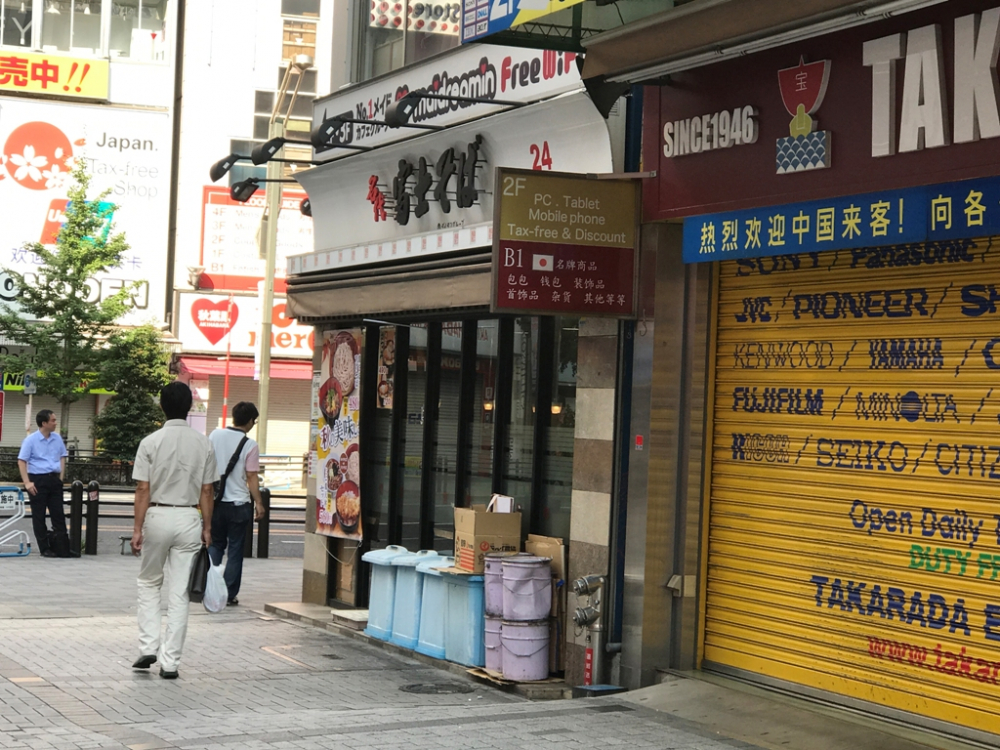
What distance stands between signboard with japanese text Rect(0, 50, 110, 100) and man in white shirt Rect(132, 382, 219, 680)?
3659cm

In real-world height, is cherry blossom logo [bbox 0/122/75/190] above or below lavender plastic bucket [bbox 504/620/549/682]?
above

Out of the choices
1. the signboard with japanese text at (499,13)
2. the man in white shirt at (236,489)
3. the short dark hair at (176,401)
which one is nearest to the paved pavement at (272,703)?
the man in white shirt at (236,489)

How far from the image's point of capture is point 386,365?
503 inches

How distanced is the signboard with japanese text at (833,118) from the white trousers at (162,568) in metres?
3.83

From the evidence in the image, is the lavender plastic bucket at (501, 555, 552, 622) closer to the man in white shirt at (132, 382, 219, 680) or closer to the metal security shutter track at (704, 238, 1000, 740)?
the metal security shutter track at (704, 238, 1000, 740)

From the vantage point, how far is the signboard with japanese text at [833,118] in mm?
6691

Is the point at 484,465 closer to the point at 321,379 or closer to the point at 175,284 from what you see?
the point at 321,379

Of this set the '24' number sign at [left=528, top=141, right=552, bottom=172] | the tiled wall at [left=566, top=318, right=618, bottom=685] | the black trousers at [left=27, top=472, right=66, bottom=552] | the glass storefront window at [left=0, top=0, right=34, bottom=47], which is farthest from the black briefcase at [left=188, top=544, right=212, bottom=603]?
the glass storefront window at [left=0, top=0, right=34, bottom=47]

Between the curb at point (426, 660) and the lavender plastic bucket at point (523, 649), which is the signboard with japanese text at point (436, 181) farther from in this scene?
the curb at point (426, 660)

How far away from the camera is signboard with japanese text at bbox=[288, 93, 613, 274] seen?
9773 millimetres

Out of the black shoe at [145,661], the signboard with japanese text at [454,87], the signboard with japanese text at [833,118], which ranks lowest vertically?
the black shoe at [145,661]

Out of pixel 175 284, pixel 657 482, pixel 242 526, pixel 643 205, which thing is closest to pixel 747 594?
pixel 657 482

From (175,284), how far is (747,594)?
37744 mm

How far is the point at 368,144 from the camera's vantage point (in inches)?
Result: 514
